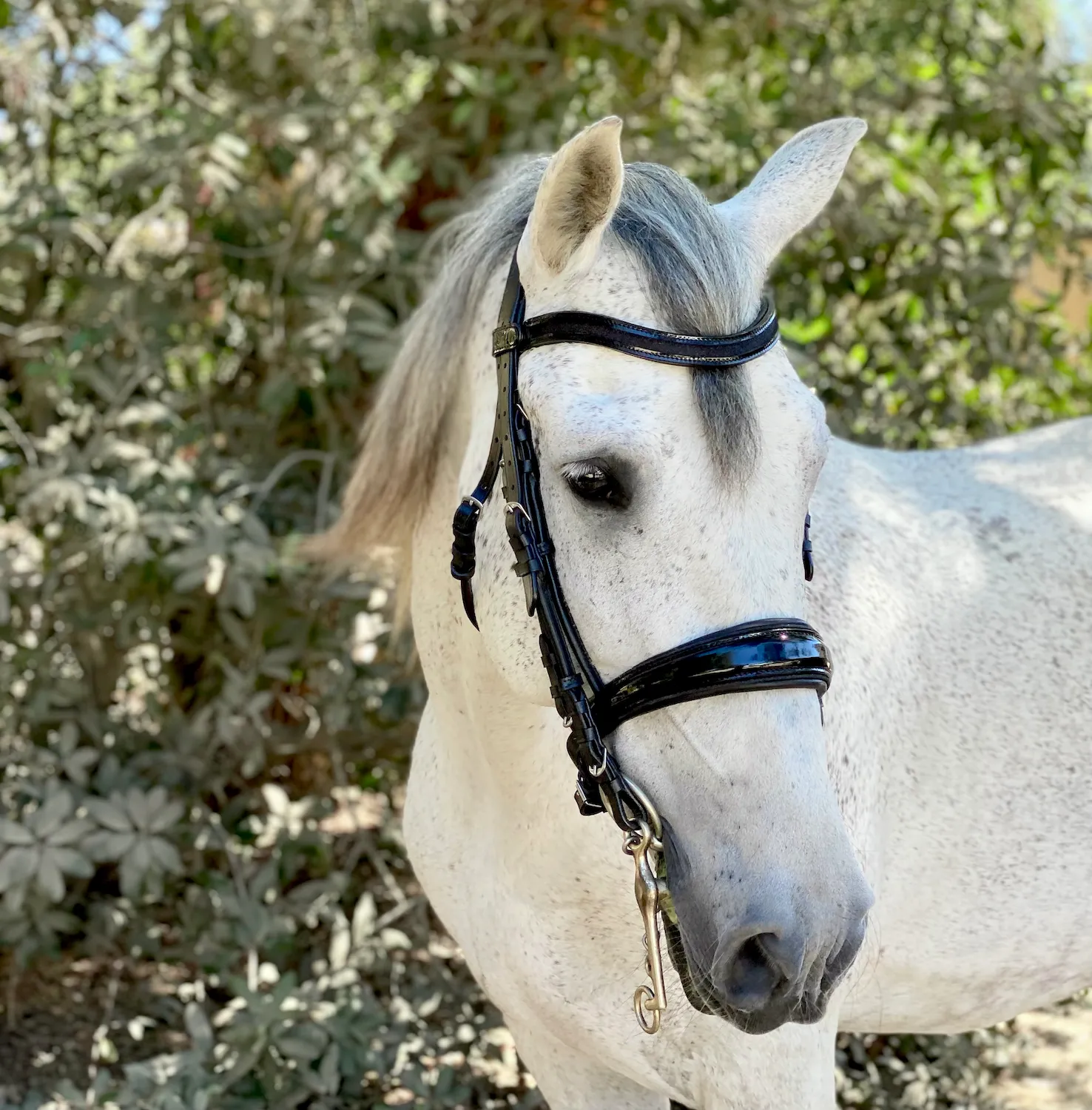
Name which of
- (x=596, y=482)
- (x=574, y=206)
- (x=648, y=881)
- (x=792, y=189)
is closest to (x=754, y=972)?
(x=648, y=881)

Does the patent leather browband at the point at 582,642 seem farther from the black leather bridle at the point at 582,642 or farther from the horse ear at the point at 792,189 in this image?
the horse ear at the point at 792,189

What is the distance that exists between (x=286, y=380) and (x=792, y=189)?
1815 mm

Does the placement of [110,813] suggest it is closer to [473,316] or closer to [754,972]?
[473,316]

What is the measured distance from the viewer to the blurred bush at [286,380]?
8.62 feet

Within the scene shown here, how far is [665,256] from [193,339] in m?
2.29

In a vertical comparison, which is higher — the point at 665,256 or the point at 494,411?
the point at 665,256

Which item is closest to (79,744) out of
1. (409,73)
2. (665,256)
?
(409,73)

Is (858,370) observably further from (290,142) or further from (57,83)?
(57,83)

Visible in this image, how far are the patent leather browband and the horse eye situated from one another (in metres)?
0.06

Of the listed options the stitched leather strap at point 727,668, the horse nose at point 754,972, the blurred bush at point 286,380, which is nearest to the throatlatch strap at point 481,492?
the stitched leather strap at point 727,668

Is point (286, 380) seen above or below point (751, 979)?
below

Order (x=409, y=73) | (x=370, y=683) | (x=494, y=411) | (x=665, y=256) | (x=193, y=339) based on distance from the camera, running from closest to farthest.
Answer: (x=665, y=256)
(x=494, y=411)
(x=370, y=683)
(x=193, y=339)
(x=409, y=73)

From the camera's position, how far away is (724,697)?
111 cm

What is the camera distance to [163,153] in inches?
109
